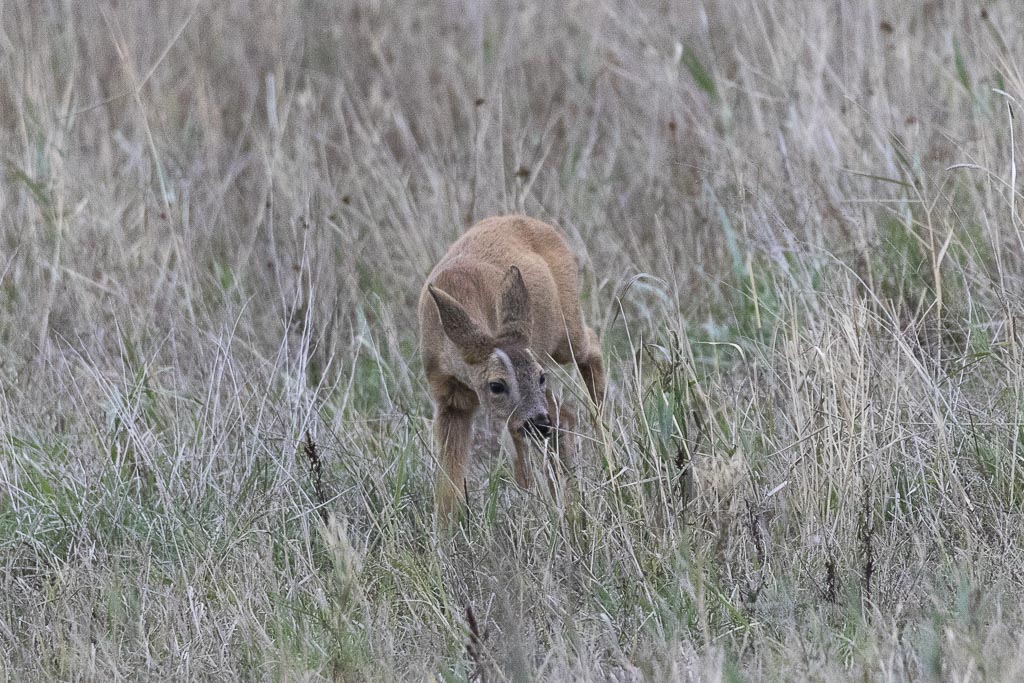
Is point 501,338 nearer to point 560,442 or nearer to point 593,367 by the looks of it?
point 560,442

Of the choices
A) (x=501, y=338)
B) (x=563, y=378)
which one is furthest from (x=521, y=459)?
(x=501, y=338)

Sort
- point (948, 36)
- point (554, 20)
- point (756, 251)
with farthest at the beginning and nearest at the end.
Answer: point (554, 20) → point (948, 36) → point (756, 251)

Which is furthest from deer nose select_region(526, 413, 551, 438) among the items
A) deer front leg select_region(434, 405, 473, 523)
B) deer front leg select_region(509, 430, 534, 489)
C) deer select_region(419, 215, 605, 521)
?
deer front leg select_region(434, 405, 473, 523)

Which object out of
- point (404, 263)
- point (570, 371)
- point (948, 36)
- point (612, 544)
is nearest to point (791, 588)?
point (612, 544)

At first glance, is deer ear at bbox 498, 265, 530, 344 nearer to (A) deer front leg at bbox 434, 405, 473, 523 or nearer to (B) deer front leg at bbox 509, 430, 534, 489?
(B) deer front leg at bbox 509, 430, 534, 489

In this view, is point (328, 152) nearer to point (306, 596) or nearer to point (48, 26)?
point (48, 26)

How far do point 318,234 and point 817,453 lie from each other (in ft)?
9.42

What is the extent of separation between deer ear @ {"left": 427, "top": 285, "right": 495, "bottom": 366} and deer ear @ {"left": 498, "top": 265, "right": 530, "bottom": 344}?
0.26ft

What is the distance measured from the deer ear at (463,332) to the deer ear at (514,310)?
8 centimetres

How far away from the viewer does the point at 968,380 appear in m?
4.67

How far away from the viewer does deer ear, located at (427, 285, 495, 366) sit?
446 cm

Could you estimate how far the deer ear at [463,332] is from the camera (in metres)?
4.46

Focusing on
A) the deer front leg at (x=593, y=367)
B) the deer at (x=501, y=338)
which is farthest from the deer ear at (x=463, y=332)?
the deer front leg at (x=593, y=367)

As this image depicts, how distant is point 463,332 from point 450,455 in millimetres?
457
